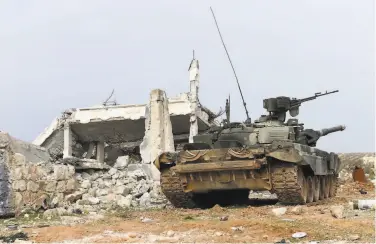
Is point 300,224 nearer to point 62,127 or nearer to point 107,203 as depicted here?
point 107,203

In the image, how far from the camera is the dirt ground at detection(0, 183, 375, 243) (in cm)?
619

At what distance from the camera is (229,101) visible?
41.3 feet

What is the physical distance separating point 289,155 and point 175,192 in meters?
2.53

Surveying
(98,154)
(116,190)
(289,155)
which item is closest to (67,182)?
(116,190)

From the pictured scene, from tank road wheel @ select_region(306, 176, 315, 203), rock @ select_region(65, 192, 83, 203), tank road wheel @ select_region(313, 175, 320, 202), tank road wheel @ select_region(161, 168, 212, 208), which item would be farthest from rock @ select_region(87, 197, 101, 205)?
tank road wheel @ select_region(313, 175, 320, 202)

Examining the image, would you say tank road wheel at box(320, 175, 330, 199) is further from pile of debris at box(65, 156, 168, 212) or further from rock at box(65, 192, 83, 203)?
rock at box(65, 192, 83, 203)

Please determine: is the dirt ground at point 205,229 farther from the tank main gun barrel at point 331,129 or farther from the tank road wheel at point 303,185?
the tank main gun barrel at point 331,129

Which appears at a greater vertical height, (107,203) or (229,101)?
(229,101)

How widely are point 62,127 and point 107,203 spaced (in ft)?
39.4

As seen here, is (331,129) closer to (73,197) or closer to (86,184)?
(86,184)

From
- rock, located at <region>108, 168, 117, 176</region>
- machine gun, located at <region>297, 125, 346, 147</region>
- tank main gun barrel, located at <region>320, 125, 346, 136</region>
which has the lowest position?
rock, located at <region>108, 168, 117, 176</region>

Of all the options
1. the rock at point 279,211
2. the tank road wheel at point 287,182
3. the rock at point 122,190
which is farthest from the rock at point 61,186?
the rock at point 279,211

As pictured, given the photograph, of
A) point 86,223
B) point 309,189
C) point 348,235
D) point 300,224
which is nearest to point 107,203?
point 86,223

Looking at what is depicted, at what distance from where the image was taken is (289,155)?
10109 mm
